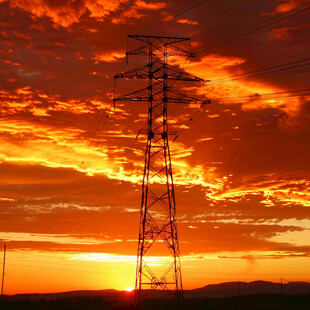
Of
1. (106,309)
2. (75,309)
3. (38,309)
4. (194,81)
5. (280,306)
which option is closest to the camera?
(194,81)

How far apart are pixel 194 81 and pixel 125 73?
7007mm

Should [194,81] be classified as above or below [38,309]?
above

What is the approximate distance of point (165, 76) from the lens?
56375mm

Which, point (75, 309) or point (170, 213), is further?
point (75, 309)

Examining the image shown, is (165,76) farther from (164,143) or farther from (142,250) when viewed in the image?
(142,250)

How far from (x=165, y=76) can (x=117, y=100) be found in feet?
19.1

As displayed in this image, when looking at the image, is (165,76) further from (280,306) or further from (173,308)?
(280,306)

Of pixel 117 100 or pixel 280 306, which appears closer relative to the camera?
pixel 117 100

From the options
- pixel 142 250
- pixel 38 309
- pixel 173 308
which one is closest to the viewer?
pixel 142 250

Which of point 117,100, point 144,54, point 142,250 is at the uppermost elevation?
point 144,54

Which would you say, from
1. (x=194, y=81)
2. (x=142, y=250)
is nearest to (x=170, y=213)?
(x=142, y=250)

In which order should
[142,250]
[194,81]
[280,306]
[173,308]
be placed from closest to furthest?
[142,250], [194,81], [173,308], [280,306]

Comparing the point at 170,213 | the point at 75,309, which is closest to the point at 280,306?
the point at 75,309

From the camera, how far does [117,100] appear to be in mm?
54000
